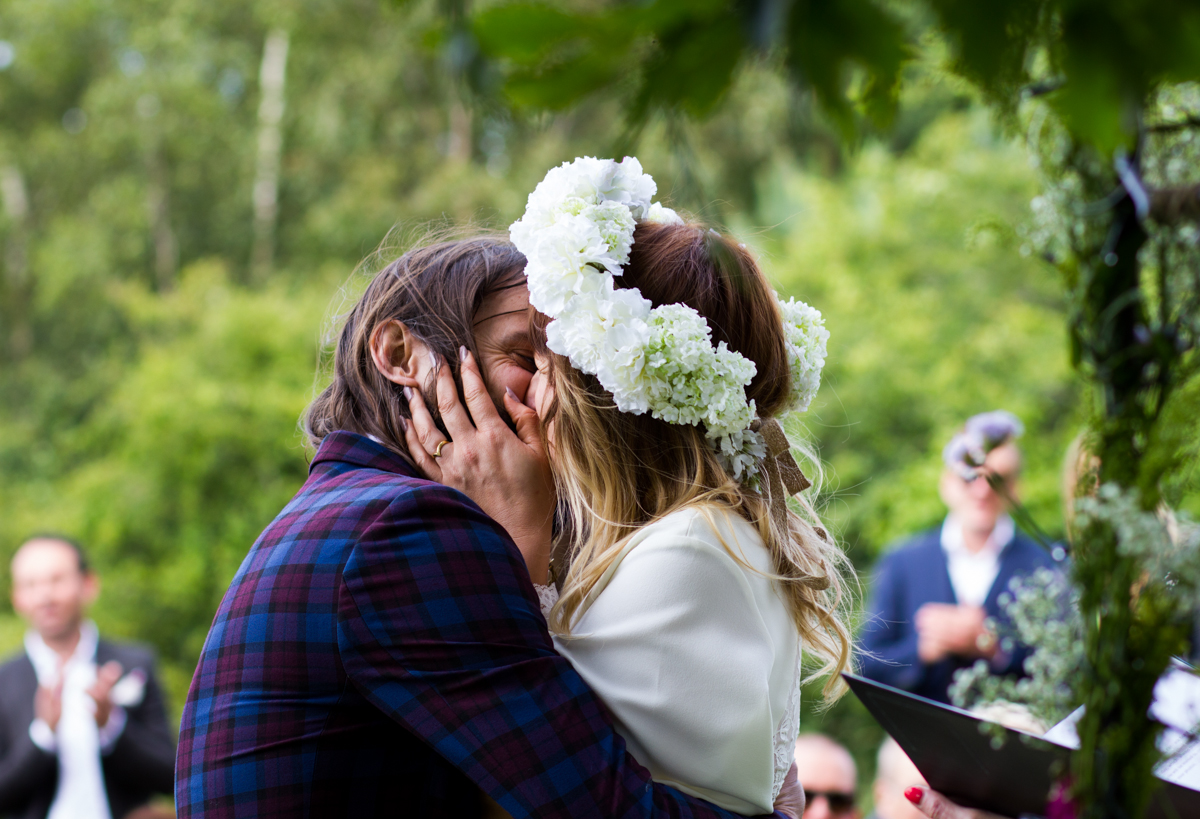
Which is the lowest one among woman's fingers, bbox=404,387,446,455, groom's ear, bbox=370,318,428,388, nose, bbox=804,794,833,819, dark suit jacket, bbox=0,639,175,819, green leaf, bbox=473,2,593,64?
dark suit jacket, bbox=0,639,175,819

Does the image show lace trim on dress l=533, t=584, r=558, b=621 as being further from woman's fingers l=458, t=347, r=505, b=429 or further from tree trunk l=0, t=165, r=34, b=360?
tree trunk l=0, t=165, r=34, b=360

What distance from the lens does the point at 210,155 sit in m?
18.2

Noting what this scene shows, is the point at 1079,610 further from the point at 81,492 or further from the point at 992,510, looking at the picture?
the point at 81,492

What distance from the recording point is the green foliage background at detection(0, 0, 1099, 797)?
324 inches

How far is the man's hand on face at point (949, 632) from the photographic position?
393cm

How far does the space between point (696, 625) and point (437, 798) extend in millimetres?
438

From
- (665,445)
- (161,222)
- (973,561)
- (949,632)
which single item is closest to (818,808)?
(949,632)

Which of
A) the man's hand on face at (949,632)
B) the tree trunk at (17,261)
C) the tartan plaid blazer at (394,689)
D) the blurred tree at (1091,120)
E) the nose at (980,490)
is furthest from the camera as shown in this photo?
the tree trunk at (17,261)

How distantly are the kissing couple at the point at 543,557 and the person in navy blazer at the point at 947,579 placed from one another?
2153 mm

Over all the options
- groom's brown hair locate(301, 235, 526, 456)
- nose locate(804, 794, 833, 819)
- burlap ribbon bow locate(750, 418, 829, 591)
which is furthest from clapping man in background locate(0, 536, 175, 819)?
burlap ribbon bow locate(750, 418, 829, 591)

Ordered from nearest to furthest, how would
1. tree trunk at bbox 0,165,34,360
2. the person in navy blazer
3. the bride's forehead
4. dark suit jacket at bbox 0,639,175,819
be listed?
the bride's forehead, the person in navy blazer, dark suit jacket at bbox 0,639,175,819, tree trunk at bbox 0,165,34,360

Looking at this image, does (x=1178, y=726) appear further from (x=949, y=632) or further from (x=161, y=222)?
(x=161, y=222)

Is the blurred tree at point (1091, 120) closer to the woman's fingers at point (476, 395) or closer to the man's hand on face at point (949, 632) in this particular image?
the woman's fingers at point (476, 395)

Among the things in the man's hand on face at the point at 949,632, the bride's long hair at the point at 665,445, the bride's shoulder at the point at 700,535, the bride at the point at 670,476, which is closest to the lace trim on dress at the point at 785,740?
the bride at the point at 670,476
